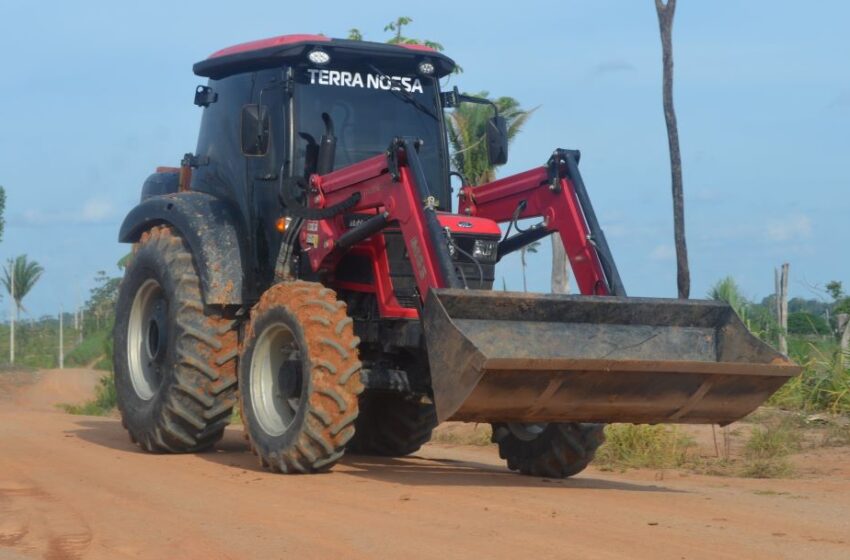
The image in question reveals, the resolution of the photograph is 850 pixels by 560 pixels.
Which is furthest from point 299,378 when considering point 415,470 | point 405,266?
point 415,470

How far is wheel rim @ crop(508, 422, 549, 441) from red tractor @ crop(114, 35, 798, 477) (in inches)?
0.4

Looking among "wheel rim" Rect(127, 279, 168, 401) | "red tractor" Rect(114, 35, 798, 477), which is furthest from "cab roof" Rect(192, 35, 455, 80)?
"wheel rim" Rect(127, 279, 168, 401)

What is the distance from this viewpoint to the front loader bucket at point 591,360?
7.62 metres

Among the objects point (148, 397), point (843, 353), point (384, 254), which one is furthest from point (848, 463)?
point (148, 397)

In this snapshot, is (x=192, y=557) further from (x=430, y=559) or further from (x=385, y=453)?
(x=385, y=453)

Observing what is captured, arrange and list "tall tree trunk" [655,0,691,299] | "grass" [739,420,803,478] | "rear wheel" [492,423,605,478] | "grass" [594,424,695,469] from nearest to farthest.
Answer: "rear wheel" [492,423,605,478] < "grass" [739,420,803,478] < "grass" [594,424,695,469] < "tall tree trunk" [655,0,691,299]

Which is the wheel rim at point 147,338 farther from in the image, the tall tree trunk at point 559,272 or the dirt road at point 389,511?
the tall tree trunk at point 559,272

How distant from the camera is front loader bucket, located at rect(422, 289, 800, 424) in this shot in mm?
7617

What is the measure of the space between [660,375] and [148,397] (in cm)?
469

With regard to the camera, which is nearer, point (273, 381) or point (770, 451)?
point (273, 381)

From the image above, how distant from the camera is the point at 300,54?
985cm

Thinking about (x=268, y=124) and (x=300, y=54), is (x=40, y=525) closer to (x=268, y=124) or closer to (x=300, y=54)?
(x=268, y=124)

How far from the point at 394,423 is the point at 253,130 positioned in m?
2.87

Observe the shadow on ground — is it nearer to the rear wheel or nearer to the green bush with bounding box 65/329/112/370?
the rear wheel
